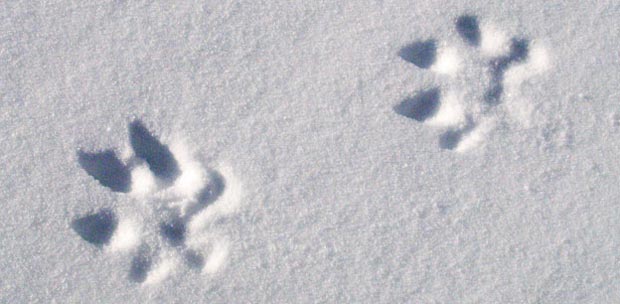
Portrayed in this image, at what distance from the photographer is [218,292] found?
140 cm

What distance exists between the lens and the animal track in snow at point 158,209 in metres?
1.41

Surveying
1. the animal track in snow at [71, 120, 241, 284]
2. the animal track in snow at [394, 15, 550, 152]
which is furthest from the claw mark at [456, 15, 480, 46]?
the animal track in snow at [71, 120, 241, 284]

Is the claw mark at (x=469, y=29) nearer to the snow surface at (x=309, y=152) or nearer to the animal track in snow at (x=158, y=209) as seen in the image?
the snow surface at (x=309, y=152)

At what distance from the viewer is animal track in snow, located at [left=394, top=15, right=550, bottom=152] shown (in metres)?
1.47

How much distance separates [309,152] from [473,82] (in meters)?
0.36

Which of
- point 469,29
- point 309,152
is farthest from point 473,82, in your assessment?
point 309,152

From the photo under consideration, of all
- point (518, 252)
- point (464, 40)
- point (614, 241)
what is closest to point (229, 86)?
point (464, 40)

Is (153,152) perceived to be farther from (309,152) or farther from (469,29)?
(469,29)

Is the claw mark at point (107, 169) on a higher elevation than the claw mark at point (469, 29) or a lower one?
higher

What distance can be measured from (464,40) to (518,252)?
17.2 inches

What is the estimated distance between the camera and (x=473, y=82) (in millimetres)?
1487

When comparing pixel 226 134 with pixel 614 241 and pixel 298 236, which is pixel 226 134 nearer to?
pixel 298 236

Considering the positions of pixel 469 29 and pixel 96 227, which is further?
pixel 469 29

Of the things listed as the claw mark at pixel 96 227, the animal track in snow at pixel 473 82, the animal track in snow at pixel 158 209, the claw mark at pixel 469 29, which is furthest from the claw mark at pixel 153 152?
the claw mark at pixel 469 29
